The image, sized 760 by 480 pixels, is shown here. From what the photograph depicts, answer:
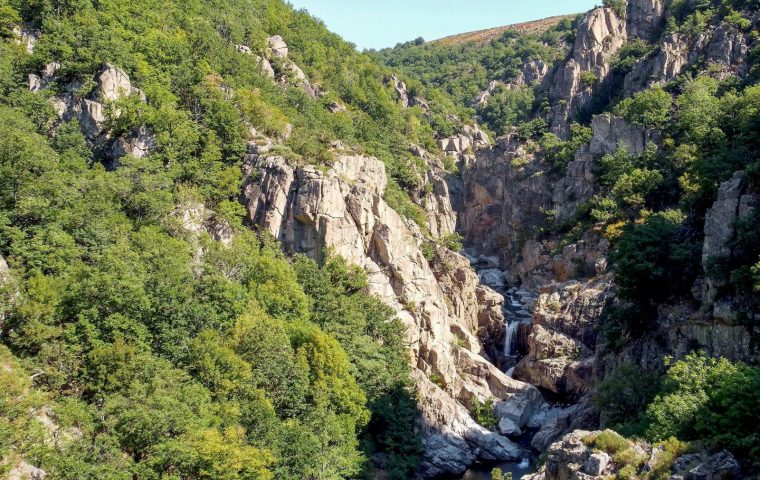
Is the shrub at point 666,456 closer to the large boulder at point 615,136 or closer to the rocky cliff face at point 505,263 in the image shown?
the rocky cliff face at point 505,263

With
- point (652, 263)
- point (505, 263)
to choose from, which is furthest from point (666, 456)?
point (505, 263)

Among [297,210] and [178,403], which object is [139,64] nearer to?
[297,210]

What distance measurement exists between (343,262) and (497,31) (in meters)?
135

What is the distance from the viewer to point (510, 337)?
61812 mm

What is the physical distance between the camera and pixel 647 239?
4053 centimetres

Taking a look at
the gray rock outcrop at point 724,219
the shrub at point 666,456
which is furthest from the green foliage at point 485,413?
the shrub at point 666,456

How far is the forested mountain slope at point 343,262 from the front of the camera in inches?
1168

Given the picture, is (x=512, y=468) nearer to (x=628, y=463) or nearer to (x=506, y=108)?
(x=628, y=463)

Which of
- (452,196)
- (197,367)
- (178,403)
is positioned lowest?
(178,403)

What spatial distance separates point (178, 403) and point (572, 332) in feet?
120

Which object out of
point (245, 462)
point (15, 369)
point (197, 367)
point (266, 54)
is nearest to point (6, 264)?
point (15, 369)

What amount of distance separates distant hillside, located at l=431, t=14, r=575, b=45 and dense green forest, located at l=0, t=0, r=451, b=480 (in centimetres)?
10457

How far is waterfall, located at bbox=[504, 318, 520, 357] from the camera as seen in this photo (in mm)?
61344

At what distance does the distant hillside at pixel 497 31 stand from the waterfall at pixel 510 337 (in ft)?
337
